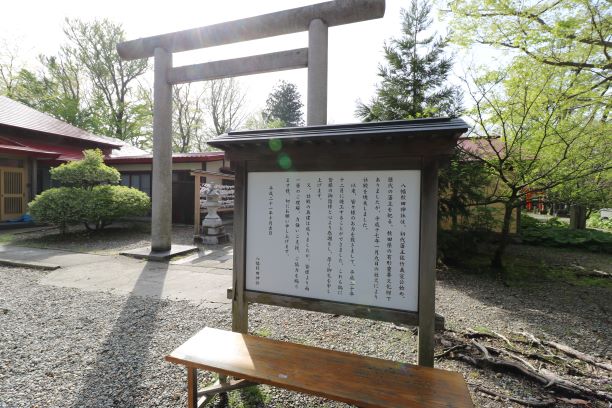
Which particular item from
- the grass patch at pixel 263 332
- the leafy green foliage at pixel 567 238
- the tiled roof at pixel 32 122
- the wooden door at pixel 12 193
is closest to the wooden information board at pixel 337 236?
the grass patch at pixel 263 332

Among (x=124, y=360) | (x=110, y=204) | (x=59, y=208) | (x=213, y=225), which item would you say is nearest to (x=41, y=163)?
(x=59, y=208)

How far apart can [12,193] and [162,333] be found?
13.7 m

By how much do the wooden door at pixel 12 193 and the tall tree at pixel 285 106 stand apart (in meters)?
22.7

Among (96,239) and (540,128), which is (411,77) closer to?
(540,128)

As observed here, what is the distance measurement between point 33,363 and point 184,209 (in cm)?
1080

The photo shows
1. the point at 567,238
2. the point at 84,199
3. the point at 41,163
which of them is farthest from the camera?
the point at 41,163

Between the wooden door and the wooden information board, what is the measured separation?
48.6 feet

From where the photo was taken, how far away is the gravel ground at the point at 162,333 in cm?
252

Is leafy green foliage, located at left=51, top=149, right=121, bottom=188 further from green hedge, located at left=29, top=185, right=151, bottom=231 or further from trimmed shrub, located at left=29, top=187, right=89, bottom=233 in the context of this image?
trimmed shrub, located at left=29, top=187, right=89, bottom=233

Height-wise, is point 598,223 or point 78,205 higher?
point 78,205

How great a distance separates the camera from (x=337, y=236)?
2.44 meters

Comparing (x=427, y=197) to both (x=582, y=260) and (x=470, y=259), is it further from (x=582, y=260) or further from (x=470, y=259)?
(x=582, y=260)

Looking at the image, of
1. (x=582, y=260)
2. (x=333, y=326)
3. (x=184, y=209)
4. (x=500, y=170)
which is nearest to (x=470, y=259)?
(x=500, y=170)

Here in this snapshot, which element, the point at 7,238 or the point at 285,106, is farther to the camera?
the point at 285,106
